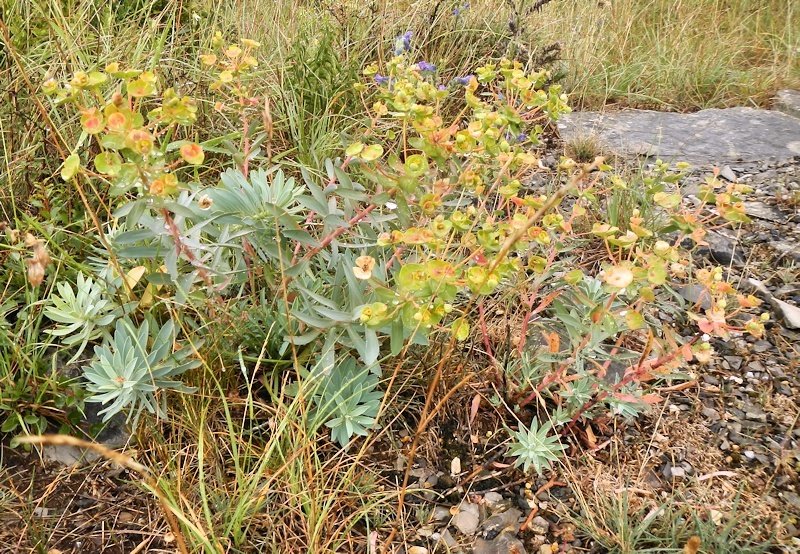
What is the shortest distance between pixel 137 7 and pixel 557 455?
8.62ft

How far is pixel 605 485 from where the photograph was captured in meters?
1.52

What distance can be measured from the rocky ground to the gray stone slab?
132 centimetres

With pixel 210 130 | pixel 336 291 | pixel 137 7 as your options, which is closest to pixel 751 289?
pixel 336 291

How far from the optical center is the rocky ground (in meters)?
1.38

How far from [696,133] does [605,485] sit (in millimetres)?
2543

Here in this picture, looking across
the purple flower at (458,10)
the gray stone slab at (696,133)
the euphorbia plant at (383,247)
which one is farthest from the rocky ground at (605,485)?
the purple flower at (458,10)

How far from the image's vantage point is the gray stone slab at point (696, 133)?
3.07 meters

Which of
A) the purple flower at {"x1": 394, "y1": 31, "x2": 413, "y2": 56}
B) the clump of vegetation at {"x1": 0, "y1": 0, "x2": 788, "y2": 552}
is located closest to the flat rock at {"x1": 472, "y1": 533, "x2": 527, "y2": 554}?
the clump of vegetation at {"x1": 0, "y1": 0, "x2": 788, "y2": 552}

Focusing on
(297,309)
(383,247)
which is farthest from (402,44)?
(297,309)

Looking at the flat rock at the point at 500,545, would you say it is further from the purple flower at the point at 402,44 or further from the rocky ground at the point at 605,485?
the purple flower at the point at 402,44

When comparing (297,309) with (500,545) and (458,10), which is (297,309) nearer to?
(500,545)

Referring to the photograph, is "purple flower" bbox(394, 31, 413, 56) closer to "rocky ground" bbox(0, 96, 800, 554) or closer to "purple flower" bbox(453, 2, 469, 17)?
"purple flower" bbox(453, 2, 469, 17)

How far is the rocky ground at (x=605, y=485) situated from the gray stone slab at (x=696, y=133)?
1.32 m

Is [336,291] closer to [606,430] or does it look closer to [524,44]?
[606,430]
